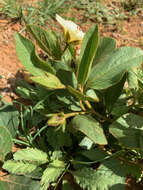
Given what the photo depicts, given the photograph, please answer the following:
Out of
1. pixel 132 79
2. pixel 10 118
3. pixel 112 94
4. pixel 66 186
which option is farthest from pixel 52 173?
pixel 132 79

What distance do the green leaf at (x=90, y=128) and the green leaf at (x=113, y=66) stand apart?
172mm

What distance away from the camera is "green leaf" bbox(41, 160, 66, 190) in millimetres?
1271

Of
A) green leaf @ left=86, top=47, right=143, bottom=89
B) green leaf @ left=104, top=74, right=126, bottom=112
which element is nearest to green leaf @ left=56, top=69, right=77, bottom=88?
green leaf @ left=86, top=47, right=143, bottom=89

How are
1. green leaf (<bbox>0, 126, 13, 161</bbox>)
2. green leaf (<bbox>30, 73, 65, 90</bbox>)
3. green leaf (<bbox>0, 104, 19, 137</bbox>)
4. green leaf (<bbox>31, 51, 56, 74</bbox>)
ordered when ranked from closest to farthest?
green leaf (<bbox>30, 73, 65, 90</bbox>) → green leaf (<bbox>31, 51, 56, 74</bbox>) → green leaf (<bbox>0, 126, 13, 161</bbox>) → green leaf (<bbox>0, 104, 19, 137</bbox>)

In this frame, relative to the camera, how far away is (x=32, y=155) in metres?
1.32

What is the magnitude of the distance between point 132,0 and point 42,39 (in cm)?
159

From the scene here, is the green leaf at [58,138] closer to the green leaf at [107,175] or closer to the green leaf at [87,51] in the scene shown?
the green leaf at [107,175]

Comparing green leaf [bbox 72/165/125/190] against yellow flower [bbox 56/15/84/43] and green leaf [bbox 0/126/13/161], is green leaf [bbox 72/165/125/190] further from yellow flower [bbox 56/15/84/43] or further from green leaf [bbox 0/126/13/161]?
yellow flower [bbox 56/15/84/43]

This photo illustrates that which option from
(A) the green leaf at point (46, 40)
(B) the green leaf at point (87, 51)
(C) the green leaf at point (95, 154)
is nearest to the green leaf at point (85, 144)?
(C) the green leaf at point (95, 154)

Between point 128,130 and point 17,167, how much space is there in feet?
1.77

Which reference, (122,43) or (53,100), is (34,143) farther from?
(122,43)

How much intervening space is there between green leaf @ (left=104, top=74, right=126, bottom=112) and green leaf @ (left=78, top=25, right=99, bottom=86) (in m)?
0.20

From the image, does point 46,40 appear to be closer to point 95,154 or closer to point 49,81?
point 49,81

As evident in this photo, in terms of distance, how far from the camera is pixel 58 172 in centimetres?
132
